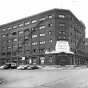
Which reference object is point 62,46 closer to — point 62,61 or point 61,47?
point 61,47

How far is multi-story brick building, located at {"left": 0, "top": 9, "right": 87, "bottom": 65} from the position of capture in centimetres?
4912

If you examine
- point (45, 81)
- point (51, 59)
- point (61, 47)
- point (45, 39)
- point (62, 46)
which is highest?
point (45, 39)

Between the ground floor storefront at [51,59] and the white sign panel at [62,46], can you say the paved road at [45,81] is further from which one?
the white sign panel at [62,46]

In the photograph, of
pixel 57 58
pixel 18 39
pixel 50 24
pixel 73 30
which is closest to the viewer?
pixel 57 58

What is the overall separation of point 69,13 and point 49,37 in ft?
38.2

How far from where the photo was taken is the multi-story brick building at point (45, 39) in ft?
161

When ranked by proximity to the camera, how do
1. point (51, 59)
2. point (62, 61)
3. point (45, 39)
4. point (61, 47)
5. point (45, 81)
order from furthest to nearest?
1. point (45, 39)
2. point (51, 59)
3. point (61, 47)
4. point (62, 61)
5. point (45, 81)

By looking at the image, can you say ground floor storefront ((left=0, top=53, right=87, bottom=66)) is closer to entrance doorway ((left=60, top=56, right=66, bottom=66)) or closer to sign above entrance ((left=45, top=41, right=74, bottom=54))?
entrance doorway ((left=60, top=56, right=66, bottom=66))

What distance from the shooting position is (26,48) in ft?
189

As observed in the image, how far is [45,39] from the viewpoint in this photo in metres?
51.7

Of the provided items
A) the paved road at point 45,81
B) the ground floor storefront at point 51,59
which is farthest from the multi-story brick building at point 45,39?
the paved road at point 45,81

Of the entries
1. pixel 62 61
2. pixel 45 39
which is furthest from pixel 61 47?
pixel 45 39

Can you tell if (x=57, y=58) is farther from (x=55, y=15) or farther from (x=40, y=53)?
(x=55, y=15)

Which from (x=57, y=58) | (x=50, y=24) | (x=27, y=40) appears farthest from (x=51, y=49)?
(x=27, y=40)
